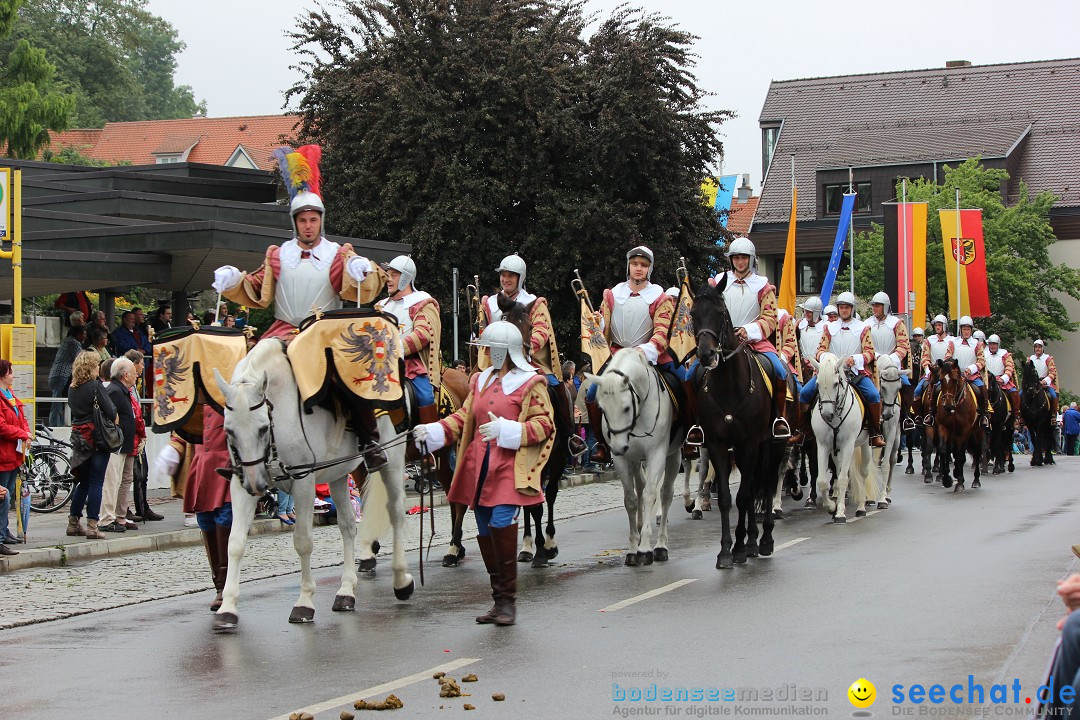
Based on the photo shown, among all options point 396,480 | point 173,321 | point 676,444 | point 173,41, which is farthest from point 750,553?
point 173,41

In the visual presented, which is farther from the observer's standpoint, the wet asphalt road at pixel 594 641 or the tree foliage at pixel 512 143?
the tree foliage at pixel 512 143

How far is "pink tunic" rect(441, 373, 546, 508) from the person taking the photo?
1007cm

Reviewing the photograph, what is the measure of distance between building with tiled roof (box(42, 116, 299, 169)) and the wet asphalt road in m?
77.6

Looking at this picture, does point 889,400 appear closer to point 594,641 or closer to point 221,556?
point 221,556

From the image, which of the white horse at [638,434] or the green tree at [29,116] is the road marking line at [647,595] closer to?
the white horse at [638,434]

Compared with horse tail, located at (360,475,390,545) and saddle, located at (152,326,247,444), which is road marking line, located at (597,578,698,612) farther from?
saddle, located at (152,326,247,444)

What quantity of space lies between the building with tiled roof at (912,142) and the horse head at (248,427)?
5535cm

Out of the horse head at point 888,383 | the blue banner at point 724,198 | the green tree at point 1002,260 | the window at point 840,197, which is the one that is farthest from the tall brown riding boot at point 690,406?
the window at point 840,197

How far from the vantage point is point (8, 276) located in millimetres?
22359

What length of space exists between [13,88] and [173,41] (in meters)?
73.2

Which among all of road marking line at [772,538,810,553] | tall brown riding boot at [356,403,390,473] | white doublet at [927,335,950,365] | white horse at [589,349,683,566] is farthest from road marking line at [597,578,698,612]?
white doublet at [927,335,950,365]

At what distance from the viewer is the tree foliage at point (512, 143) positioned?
111ft

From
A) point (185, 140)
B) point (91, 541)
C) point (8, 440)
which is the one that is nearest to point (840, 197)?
point (185, 140)

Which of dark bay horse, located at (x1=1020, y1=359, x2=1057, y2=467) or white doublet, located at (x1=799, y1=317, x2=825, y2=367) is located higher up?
white doublet, located at (x1=799, y1=317, x2=825, y2=367)
